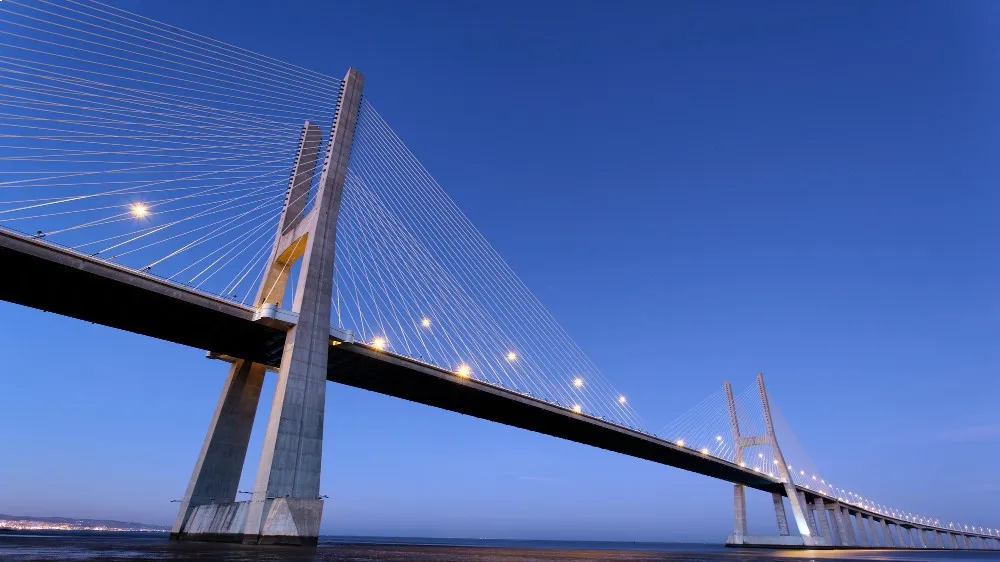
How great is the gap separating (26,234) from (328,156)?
494 inches

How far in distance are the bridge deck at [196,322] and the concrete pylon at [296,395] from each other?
2237 millimetres

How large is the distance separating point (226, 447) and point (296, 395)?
26.3ft

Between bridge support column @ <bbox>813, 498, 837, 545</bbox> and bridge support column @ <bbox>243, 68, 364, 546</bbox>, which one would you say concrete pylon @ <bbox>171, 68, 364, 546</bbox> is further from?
bridge support column @ <bbox>813, 498, 837, 545</bbox>

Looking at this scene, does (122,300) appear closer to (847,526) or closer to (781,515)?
(781,515)

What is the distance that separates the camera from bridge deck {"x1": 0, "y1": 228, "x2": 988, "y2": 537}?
21.6 metres

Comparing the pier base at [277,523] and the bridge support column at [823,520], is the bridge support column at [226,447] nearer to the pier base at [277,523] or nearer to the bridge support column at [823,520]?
the pier base at [277,523]

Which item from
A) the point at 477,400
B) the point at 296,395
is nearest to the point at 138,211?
the point at 296,395

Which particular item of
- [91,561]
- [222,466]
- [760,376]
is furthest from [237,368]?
[760,376]

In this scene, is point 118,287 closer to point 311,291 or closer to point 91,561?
point 311,291

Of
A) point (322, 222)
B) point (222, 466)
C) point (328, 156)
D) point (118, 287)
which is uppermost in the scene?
point (328, 156)

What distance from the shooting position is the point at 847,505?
251ft

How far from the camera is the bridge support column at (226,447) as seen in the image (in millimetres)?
27281

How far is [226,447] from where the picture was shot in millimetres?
28672

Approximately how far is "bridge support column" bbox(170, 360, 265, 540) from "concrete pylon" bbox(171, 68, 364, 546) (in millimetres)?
51
